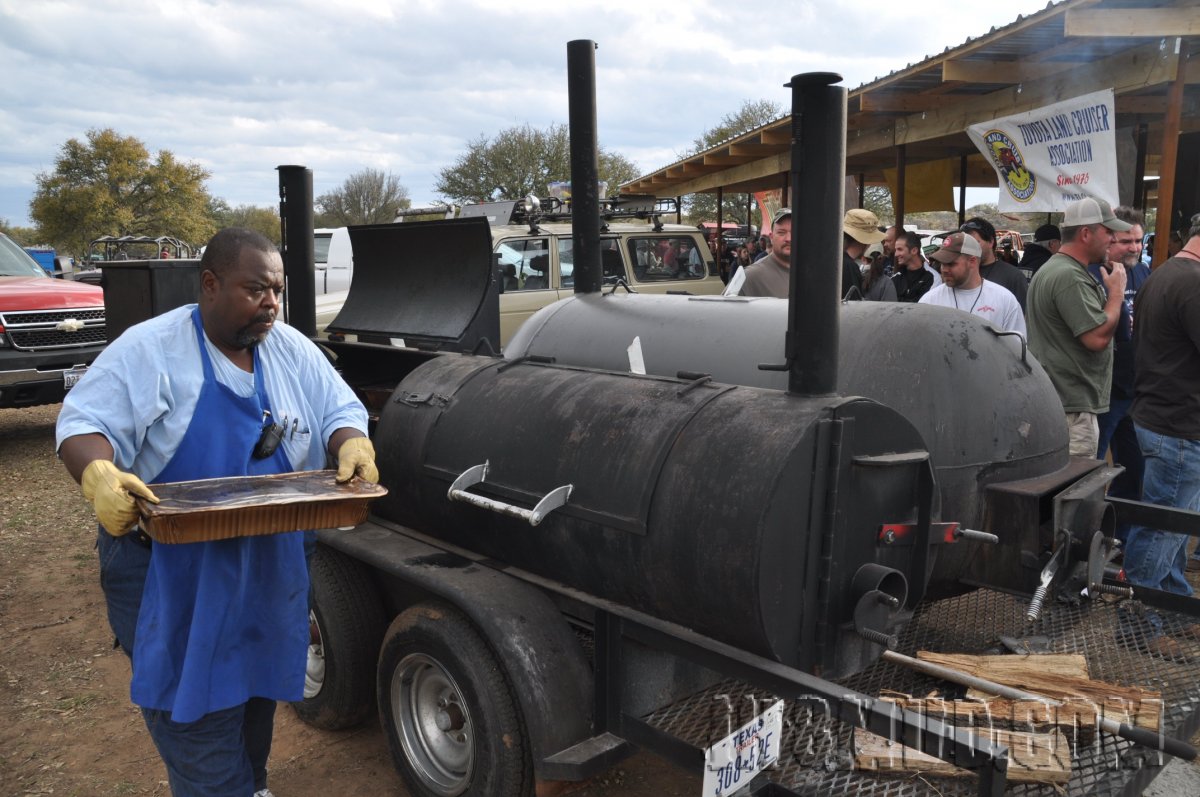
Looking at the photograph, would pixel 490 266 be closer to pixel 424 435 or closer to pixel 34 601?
pixel 424 435

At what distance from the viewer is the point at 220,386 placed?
255cm

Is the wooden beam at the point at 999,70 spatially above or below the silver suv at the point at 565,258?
above

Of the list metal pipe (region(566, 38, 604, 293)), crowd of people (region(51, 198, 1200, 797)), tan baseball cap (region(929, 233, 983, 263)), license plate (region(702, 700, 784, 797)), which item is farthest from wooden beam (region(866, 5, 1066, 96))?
license plate (region(702, 700, 784, 797))

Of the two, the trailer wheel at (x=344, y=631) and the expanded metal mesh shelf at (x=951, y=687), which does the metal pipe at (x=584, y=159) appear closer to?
the trailer wheel at (x=344, y=631)

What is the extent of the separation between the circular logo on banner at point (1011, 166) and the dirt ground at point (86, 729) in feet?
21.0

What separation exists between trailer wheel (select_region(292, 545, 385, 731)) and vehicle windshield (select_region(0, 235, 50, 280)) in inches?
322

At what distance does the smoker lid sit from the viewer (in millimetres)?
4676

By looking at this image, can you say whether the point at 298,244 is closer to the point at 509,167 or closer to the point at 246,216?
the point at 509,167

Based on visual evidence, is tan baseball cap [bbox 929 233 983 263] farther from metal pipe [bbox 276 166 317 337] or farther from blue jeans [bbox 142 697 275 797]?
blue jeans [bbox 142 697 275 797]

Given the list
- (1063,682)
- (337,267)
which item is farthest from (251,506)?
(337,267)

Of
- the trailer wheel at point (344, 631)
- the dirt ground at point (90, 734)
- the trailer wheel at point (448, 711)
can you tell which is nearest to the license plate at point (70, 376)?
the dirt ground at point (90, 734)

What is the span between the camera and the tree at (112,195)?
123 feet

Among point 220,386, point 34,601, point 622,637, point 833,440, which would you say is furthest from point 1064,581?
point 34,601

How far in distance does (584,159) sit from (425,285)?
4.55 ft
